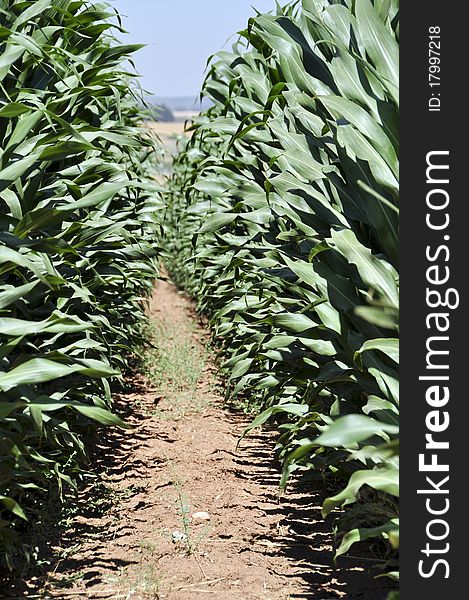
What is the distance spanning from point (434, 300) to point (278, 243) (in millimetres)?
1604

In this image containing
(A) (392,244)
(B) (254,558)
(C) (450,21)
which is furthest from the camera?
(B) (254,558)

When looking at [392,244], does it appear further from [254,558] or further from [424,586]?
[254,558]

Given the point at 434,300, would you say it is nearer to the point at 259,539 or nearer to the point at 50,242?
the point at 50,242

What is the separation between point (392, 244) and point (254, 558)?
1163 mm

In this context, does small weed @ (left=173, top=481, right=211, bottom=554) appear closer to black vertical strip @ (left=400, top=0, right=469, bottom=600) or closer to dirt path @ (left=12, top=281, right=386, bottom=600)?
dirt path @ (left=12, top=281, right=386, bottom=600)

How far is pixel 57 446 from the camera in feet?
8.48

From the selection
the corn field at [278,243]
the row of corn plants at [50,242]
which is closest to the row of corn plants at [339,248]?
the corn field at [278,243]

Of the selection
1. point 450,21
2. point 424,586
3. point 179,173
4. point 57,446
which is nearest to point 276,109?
point 450,21

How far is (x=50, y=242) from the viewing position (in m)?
2.19

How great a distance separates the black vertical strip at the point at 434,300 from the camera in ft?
5.62

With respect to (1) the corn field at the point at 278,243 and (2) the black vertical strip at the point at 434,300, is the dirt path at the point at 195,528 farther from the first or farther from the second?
(2) the black vertical strip at the point at 434,300

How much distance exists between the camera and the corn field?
193cm

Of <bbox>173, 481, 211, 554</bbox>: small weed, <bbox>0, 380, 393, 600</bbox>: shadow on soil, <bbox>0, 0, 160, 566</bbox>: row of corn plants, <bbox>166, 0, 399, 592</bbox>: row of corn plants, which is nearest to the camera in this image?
<bbox>166, 0, 399, 592</bbox>: row of corn plants

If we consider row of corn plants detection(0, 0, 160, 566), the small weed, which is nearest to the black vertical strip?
row of corn plants detection(0, 0, 160, 566)
